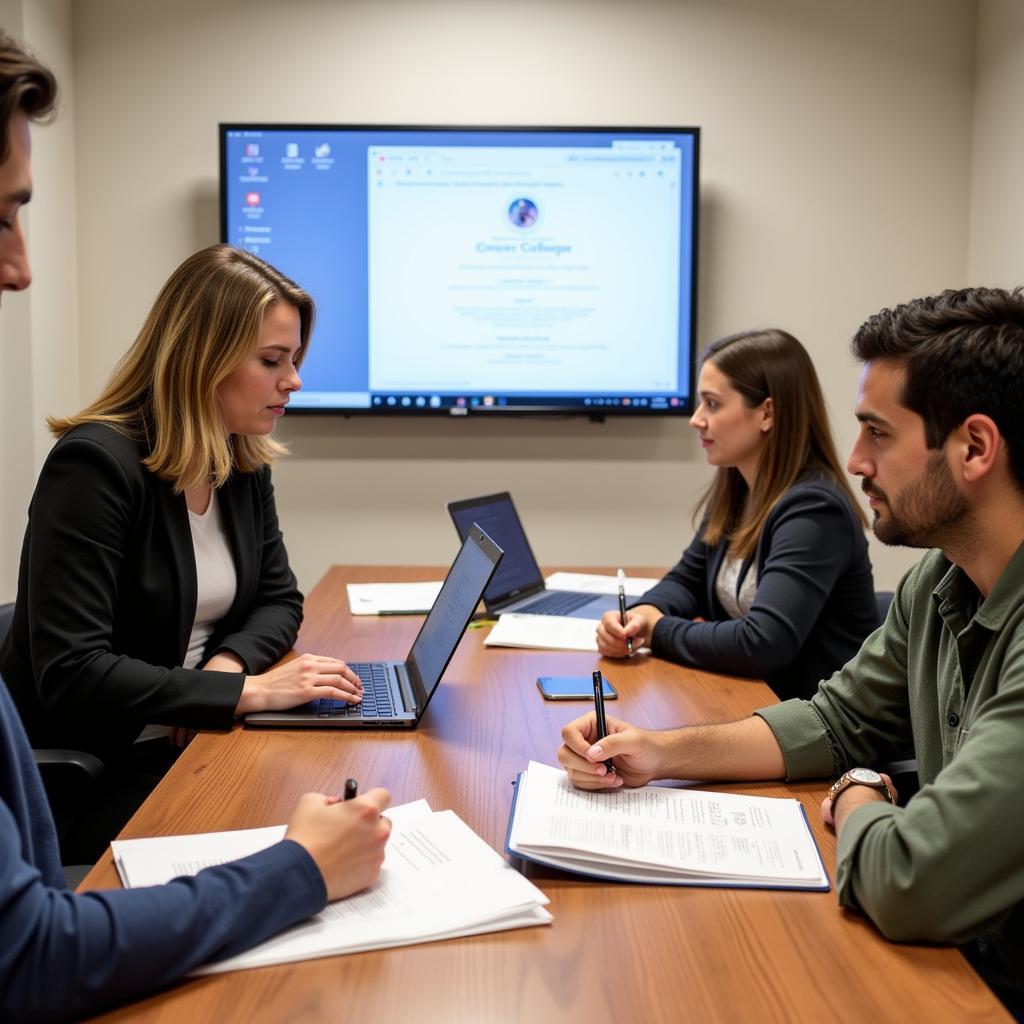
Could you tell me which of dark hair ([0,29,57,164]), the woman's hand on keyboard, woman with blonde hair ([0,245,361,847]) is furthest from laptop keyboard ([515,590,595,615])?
dark hair ([0,29,57,164])

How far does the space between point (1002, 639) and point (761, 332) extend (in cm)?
133

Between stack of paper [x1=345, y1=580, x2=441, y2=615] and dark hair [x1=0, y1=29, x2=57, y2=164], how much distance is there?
1.48 meters

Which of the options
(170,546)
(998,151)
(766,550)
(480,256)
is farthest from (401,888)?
(998,151)

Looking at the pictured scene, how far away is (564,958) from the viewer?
94 cm

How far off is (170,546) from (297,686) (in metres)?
0.36

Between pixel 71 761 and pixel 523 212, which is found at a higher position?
pixel 523 212

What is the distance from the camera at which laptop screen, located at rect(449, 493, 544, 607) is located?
8.30ft

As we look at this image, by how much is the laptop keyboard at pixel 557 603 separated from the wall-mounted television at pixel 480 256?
109 cm

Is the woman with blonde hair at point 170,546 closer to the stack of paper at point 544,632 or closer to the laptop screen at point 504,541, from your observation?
the stack of paper at point 544,632

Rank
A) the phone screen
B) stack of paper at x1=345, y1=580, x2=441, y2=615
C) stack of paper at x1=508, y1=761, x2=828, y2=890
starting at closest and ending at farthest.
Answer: stack of paper at x1=508, y1=761, x2=828, y2=890
the phone screen
stack of paper at x1=345, y1=580, x2=441, y2=615

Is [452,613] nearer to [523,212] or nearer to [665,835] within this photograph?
[665,835]

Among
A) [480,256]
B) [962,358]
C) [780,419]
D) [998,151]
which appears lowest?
[780,419]

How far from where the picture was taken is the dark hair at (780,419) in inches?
89.2

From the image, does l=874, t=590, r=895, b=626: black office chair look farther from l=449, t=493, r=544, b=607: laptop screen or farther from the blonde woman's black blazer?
the blonde woman's black blazer
